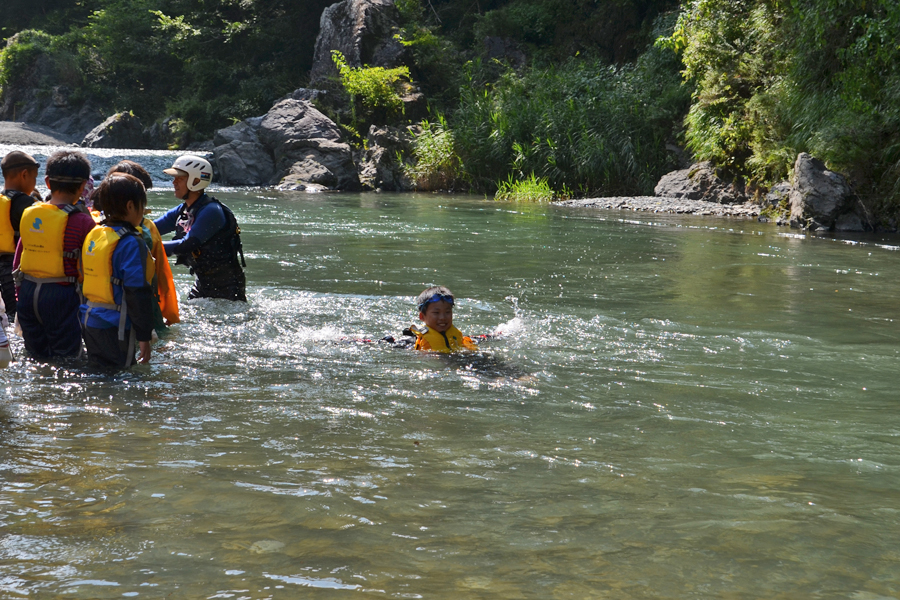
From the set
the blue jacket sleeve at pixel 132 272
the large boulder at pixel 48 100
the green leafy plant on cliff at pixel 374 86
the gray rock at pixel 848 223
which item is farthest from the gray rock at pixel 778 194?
the large boulder at pixel 48 100

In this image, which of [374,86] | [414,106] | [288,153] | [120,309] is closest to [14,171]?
[120,309]

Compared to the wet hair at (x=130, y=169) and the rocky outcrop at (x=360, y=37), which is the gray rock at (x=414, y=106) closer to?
the rocky outcrop at (x=360, y=37)

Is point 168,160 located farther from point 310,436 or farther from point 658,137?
point 310,436

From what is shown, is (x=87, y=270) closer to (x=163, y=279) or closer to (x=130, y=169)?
(x=163, y=279)

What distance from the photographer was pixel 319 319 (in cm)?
774

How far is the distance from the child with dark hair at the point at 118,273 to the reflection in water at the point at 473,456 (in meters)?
0.36

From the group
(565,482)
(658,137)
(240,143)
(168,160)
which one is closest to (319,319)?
(565,482)

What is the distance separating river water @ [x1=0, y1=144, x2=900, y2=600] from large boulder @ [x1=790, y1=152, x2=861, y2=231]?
701 cm

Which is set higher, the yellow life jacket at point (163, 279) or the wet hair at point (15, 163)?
the wet hair at point (15, 163)

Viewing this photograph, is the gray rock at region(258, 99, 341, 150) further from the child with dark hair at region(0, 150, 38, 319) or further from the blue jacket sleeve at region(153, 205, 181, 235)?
the child with dark hair at region(0, 150, 38, 319)

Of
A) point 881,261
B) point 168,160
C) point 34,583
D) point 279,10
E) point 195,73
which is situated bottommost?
point 34,583

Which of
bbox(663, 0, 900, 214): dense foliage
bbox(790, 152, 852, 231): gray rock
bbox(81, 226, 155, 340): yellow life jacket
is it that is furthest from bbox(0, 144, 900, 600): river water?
bbox(663, 0, 900, 214): dense foliage

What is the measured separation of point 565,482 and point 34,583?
2.13 meters

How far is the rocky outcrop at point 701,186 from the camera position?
1964 cm
